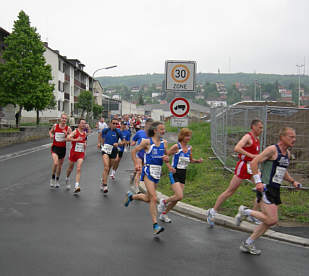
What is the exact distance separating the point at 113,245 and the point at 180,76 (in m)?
6.39

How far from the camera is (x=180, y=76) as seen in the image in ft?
35.9

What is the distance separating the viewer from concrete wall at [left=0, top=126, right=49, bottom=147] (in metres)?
23.2

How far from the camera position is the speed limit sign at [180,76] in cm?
1090

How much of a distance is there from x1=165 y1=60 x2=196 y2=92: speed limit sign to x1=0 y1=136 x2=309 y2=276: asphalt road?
3.77 m

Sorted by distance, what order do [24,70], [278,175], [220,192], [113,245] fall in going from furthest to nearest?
[24,70], [220,192], [113,245], [278,175]

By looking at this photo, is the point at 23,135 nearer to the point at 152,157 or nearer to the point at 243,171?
the point at 152,157

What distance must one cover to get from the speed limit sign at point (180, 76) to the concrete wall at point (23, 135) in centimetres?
1499

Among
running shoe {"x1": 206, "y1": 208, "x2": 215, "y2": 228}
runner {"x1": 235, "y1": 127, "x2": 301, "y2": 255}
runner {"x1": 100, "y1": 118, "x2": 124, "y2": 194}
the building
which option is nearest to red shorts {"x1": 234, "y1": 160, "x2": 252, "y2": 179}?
running shoe {"x1": 206, "y1": 208, "x2": 215, "y2": 228}

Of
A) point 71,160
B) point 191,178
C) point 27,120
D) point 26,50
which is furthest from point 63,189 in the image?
point 27,120

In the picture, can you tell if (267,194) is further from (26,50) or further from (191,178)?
(26,50)

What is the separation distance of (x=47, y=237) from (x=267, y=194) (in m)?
3.15

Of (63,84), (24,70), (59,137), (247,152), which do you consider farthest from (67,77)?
(247,152)

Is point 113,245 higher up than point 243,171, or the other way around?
point 243,171

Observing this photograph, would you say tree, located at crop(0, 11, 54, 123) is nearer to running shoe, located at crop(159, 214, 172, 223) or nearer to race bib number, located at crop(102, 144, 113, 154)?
race bib number, located at crop(102, 144, 113, 154)
